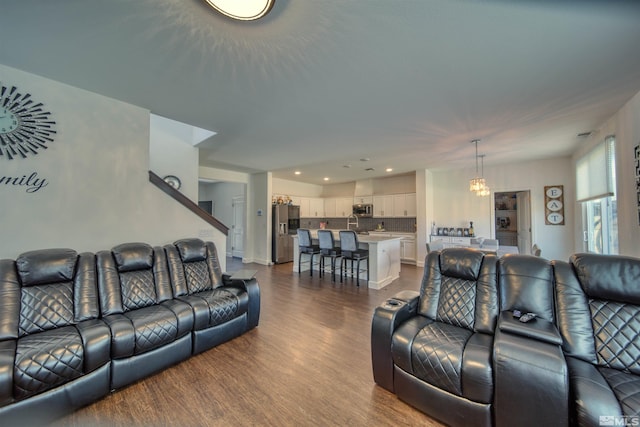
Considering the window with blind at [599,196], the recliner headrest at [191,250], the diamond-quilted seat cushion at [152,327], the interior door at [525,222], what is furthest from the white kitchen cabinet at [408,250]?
the diamond-quilted seat cushion at [152,327]

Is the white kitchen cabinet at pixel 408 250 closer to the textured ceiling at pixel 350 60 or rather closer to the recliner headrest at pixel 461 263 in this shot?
the textured ceiling at pixel 350 60

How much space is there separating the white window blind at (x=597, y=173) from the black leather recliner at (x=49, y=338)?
6.17m

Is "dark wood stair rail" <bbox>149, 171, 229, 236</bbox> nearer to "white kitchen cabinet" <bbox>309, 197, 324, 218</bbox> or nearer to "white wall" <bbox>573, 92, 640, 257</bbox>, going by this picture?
"white wall" <bbox>573, 92, 640, 257</bbox>

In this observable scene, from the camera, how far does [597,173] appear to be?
3.88m

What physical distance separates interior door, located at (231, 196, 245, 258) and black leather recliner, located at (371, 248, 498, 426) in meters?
6.75

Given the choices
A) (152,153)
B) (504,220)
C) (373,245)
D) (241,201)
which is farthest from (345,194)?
(152,153)

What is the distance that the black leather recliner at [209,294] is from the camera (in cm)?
249

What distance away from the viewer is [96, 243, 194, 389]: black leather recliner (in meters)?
1.98

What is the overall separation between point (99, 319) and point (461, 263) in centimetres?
329

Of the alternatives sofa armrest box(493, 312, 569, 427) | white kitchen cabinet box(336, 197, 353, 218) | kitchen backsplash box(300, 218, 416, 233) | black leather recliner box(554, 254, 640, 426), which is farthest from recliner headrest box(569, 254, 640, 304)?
white kitchen cabinet box(336, 197, 353, 218)

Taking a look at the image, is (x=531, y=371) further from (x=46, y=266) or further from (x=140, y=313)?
(x=46, y=266)

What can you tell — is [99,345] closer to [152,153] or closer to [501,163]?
[152,153]

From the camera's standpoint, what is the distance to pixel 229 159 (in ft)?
18.0

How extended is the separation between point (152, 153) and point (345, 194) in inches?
258
